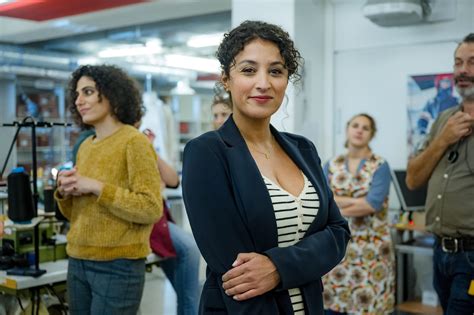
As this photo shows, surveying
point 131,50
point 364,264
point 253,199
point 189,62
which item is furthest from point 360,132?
point 189,62

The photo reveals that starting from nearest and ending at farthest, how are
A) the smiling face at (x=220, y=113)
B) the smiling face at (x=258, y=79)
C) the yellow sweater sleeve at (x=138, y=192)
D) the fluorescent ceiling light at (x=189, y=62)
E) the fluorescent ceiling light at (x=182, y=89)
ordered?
the smiling face at (x=258, y=79)
the yellow sweater sleeve at (x=138, y=192)
the smiling face at (x=220, y=113)
the fluorescent ceiling light at (x=189, y=62)
the fluorescent ceiling light at (x=182, y=89)

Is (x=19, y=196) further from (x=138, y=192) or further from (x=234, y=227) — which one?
(x=234, y=227)

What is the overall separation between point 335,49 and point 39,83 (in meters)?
2.37

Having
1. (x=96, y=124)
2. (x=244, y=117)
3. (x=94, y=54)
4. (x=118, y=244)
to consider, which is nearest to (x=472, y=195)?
(x=244, y=117)

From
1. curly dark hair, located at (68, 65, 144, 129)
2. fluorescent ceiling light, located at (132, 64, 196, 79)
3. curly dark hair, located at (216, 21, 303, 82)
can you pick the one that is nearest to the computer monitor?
curly dark hair, located at (68, 65, 144, 129)

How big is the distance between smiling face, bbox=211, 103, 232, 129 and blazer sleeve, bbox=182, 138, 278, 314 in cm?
162

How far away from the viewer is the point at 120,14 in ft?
16.8

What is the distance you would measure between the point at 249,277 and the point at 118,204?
2.97ft

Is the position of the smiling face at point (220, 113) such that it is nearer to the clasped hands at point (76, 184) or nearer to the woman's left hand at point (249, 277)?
the clasped hands at point (76, 184)

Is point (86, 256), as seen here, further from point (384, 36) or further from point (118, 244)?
point (384, 36)

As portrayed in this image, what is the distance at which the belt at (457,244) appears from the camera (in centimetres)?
213

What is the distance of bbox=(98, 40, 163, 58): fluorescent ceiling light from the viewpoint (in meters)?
5.74

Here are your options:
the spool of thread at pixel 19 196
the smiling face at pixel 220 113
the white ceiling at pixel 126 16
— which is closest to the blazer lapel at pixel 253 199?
the spool of thread at pixel 19 196

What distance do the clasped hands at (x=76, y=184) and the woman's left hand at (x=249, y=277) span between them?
3.00 feet
